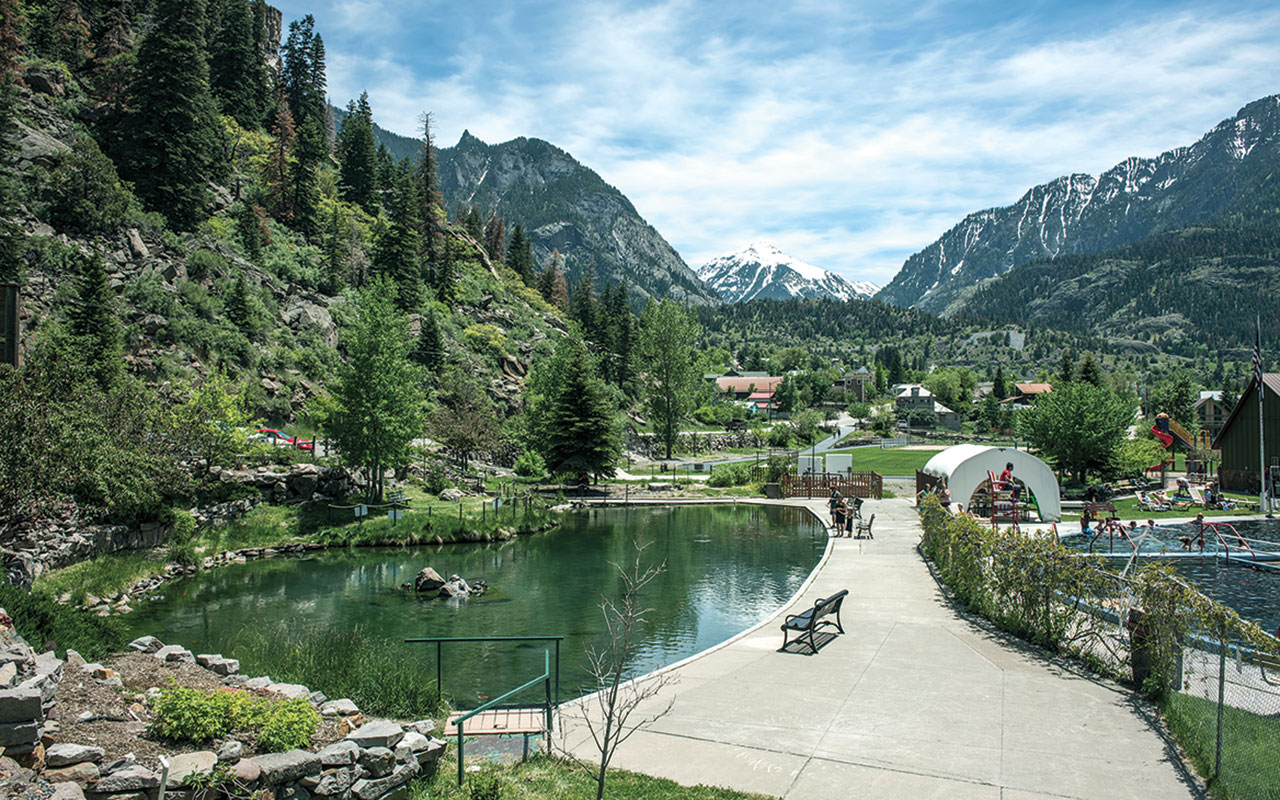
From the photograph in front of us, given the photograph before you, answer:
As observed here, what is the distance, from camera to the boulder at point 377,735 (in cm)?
803

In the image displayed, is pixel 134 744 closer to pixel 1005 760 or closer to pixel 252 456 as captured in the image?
pixel 1005 760

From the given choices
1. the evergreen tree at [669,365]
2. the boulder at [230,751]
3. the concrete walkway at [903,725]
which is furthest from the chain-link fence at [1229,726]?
the evergreen tree at [669,365]

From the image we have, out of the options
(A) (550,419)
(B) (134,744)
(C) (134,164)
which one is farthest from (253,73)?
(B) (134,744)

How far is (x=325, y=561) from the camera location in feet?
88.0

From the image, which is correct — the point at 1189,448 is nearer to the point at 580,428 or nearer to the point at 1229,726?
the point at 580,428

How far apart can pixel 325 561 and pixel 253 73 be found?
7855 cm

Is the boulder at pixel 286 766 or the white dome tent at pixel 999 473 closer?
the boulder at pixel 286 766

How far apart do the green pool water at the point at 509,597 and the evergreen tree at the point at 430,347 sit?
32.4m

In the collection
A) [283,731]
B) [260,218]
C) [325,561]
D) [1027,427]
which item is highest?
[260,218]

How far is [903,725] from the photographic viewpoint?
1015 cm

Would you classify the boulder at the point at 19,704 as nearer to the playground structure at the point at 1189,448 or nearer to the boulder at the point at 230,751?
the boulder at the point at 230,751

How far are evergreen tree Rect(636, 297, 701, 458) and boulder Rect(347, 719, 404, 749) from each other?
6127 centimetres

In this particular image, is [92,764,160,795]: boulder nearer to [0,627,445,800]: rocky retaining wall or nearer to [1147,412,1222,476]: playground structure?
[0,627,445,800]: rocky retaining wall

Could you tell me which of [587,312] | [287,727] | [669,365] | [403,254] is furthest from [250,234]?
[287,727]
